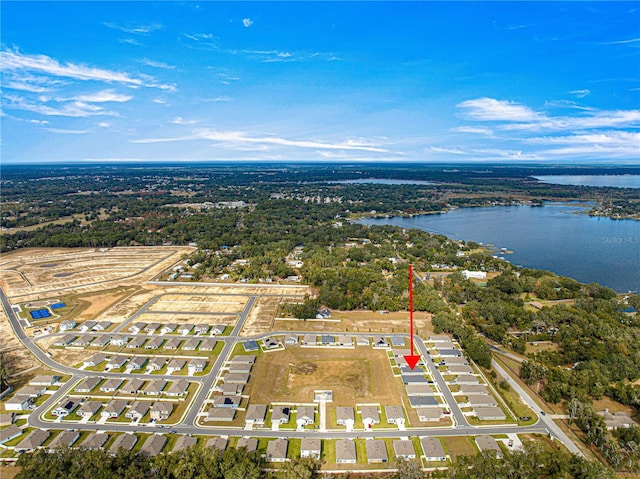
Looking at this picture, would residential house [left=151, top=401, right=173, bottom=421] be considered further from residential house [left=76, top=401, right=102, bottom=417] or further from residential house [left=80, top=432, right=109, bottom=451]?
residential house [left=76, top=401, right=102, bottom=417]

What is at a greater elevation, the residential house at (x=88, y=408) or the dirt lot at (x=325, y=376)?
the dirt lot at (x=325, y=376)

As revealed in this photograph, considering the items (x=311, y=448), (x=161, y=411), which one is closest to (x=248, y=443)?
(x=311, y=448)

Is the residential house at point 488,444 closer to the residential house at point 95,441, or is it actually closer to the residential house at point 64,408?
the residential house at point 95,441

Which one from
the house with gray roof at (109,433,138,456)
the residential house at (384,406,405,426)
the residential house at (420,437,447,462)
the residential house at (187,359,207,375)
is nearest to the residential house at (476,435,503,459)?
the residential house at (420,437,447,462)

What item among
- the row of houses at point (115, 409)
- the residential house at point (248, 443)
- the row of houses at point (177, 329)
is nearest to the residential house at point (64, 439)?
the row of houses at point (115, 409)

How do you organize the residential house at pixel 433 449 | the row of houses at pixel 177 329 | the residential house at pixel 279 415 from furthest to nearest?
the row of houses at pixel 177 329, the residential house at pixel 279 415, the residential house at pixel 433 449

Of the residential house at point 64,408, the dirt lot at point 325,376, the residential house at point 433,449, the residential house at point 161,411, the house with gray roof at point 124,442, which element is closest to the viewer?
the residential house at point 433,449
